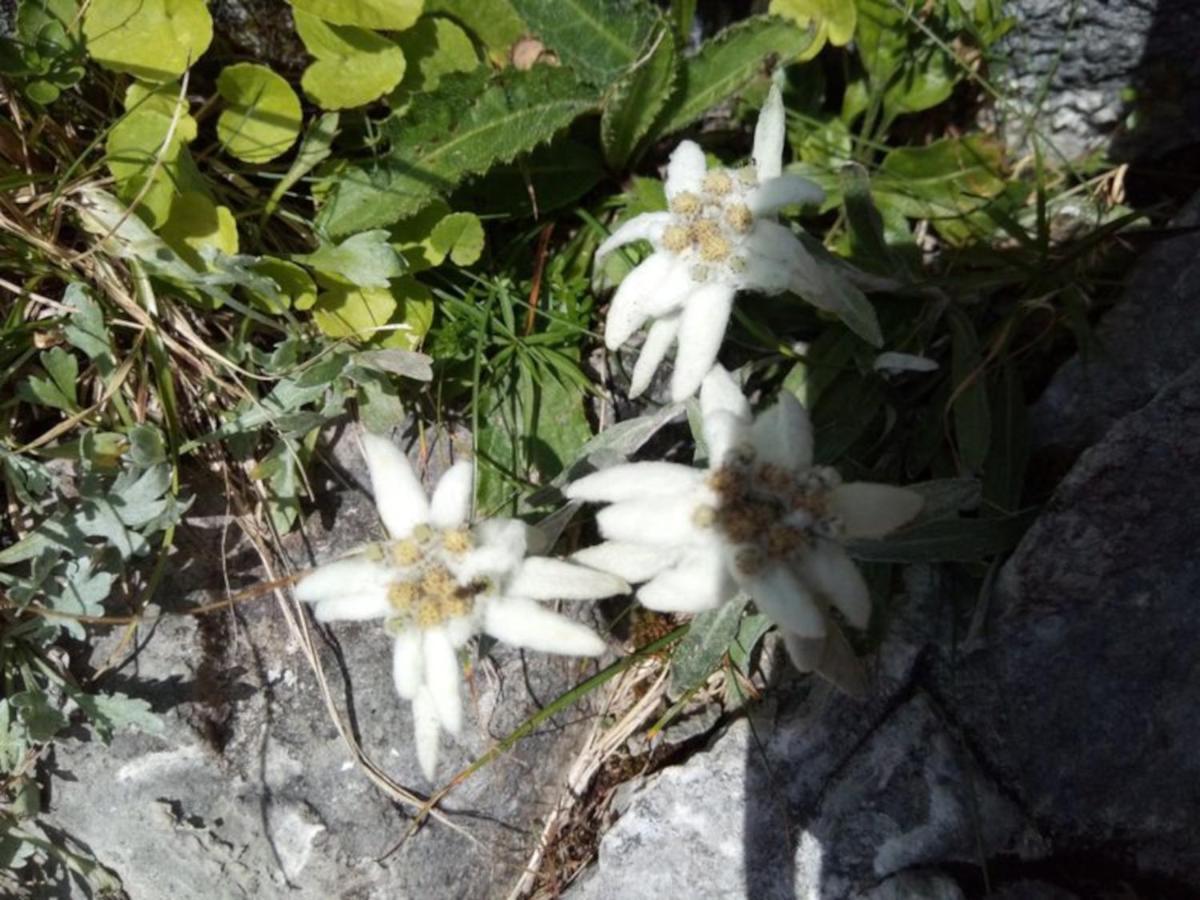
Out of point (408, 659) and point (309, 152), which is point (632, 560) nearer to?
point (408, 659)

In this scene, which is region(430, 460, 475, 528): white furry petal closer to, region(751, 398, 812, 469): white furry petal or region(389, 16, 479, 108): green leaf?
region(751, 398, 812, 469): white furry petal

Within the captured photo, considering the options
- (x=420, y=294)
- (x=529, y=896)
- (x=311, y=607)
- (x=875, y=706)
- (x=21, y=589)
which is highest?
(x=420, y=294)

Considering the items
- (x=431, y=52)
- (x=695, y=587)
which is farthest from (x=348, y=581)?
(x=431, y=52)

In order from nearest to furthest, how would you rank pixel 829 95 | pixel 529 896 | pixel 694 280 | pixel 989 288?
1. pixel 694 280
2. pixel 989 288
3. pixel 529 896
4. pixel 829 95

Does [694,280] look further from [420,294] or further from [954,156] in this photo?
[954,156]

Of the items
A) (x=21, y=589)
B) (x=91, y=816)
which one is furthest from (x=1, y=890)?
(x=21, y=589)

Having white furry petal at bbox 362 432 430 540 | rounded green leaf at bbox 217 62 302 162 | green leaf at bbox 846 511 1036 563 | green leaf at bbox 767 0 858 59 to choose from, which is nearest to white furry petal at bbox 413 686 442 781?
white furry petal at bbox 362 432 430 540

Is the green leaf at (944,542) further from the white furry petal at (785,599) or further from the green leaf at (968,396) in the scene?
the white furry petal at (785,599)
